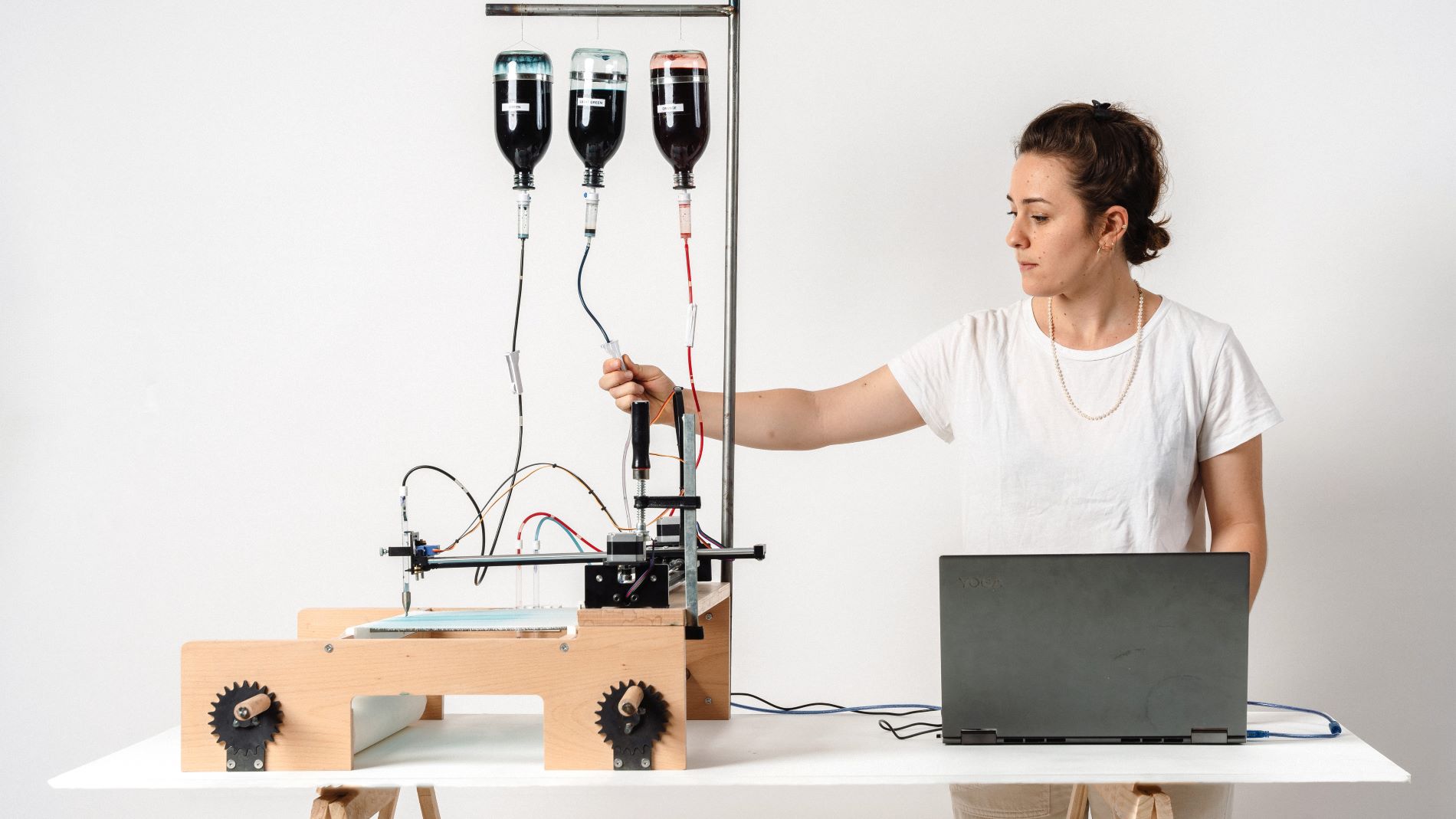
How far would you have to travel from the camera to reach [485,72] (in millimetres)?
2707

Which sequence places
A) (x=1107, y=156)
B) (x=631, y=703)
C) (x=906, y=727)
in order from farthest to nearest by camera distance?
(x=1107, y=156), (x=906, y=727), (x=631, y=703)

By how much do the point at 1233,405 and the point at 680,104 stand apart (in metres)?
0.93

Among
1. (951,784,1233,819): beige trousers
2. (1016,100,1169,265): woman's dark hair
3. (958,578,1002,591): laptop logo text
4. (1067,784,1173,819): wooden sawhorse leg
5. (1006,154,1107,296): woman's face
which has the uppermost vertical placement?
(1016,100,1169,265): woman's dark hair

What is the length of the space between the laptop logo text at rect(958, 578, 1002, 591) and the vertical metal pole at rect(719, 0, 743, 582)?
44 centimetres

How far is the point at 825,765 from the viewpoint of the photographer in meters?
1.42

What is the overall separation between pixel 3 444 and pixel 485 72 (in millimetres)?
1355

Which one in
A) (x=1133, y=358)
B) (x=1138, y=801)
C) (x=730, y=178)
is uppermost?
(x=730, y=178)

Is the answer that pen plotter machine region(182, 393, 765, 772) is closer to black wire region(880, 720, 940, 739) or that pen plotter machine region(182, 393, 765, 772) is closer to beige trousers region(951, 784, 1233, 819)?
black wire region(880, 720, 940, 739)

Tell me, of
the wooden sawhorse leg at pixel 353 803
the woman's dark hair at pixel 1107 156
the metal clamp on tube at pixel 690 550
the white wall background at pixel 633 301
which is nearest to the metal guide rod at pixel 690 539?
A: the metal clamp on tube at pixel 690 550

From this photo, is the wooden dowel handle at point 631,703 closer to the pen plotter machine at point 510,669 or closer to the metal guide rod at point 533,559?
the pen plotter machine at point 510,669

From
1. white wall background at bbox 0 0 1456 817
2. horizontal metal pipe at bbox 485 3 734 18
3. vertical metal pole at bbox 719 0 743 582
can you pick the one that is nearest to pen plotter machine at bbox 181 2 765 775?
vertical metal pole at bbox 719 0 743 582

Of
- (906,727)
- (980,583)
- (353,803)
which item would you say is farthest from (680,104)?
(353,803)

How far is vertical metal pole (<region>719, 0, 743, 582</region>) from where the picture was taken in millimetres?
1855

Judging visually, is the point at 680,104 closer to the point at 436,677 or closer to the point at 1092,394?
the point at 1092,394
